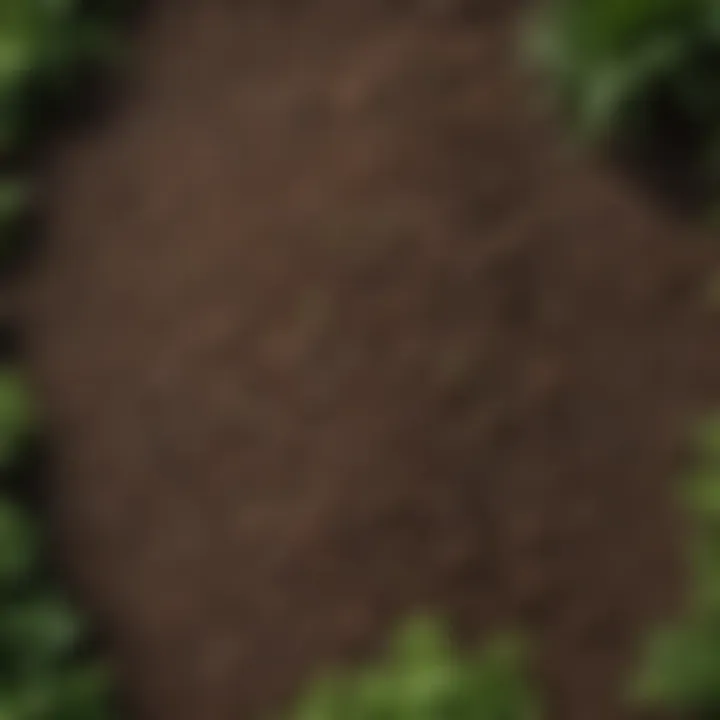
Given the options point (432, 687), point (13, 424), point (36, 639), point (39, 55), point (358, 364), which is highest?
point (39, 55)

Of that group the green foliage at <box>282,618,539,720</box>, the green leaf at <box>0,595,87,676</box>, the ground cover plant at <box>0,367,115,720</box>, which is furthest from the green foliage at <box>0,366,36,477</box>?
the green foliage at <box>282,618,539,720</box>

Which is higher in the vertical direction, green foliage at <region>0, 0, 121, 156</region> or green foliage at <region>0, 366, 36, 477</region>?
green foliage at <region>0, 0, 121, 156</region>

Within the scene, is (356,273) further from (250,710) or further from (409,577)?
(250,710)

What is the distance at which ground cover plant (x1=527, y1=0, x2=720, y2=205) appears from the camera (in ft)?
8.83

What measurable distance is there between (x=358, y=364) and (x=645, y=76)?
2.49ft

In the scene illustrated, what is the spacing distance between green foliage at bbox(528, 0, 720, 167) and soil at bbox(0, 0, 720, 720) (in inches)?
4.2

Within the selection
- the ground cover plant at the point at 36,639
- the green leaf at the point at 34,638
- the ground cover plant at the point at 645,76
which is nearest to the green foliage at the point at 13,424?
the ground cover plant at the point at 36,639

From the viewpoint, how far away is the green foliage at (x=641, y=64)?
2.69 meters

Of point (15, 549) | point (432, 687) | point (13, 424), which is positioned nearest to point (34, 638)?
point (15, 549)

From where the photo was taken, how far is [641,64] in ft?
8.82

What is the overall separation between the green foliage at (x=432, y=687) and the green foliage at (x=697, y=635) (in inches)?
8.3

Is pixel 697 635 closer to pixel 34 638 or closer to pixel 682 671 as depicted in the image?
pixel 682 671

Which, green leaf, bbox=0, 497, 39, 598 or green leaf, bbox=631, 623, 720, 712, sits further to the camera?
green leaf, bbox=0, 497, 39, 598

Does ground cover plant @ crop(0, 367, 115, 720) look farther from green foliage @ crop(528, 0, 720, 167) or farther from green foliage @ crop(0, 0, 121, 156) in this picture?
green foliage @ crop(528, 0, 720, 167)
